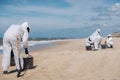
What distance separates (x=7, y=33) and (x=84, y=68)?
308 centimetres

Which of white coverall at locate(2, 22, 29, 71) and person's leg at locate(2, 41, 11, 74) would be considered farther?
person's leg at locate(2, 41, 11, 74)

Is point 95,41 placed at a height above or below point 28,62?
above

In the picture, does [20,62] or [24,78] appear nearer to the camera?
[24,78]

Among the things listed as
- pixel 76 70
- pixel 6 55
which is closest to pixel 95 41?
pixel 76 70

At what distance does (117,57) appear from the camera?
48.4 ft

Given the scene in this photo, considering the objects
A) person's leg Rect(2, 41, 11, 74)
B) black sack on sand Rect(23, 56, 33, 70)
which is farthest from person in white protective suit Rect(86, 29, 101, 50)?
person's leg Rect(2, 41, 11, 74)

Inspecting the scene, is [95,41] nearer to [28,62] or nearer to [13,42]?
[28,62]

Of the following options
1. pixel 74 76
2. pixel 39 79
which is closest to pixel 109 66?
pixel 74 76

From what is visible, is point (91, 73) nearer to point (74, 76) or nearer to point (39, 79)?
point (74, 76)

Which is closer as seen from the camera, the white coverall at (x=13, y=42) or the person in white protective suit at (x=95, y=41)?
the white coverall at (x=13, y=42)

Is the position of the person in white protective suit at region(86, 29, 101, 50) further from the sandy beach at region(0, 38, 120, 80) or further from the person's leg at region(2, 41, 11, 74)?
the person's leg at region(2, 41, 11, 74)

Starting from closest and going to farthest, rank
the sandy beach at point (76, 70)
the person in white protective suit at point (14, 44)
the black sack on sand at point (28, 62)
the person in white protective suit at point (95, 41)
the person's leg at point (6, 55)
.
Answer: the sandy beach at point (76, 70) → the person in white protective suit at point (14, 44) → the person's leg at point (6, 55) → the black sack on sand at point (28, 62) → the person in white protective suit at point (95, 41)

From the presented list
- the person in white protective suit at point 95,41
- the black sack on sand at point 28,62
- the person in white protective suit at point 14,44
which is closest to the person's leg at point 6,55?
the person in white protective suit at point 14,44

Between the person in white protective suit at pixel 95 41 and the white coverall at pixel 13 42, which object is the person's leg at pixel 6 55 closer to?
the white coverall at pixel 13 42
